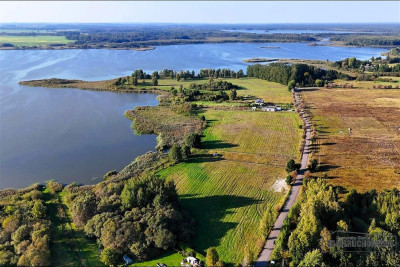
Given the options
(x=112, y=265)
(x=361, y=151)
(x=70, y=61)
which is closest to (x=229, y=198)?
(x=112, y=265)

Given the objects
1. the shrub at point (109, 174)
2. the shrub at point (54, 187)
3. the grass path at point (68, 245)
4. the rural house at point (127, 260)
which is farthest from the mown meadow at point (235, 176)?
the shrub at point (54, 187)

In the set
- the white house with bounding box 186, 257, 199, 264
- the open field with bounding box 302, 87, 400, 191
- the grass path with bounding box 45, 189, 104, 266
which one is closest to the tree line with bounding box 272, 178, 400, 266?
the white house with bounding box 186, 257, 199, 264

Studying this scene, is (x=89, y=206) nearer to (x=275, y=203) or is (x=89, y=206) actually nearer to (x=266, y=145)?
(x=275, y=203)

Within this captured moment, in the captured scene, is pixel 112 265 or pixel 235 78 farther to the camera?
pixel 235 78

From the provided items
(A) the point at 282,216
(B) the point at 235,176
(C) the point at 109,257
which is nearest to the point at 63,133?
(B) the point at 235,176

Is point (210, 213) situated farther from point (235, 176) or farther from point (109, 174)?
point (109, 174)

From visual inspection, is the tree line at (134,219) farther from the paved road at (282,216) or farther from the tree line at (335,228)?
the tree line at (335,228)
